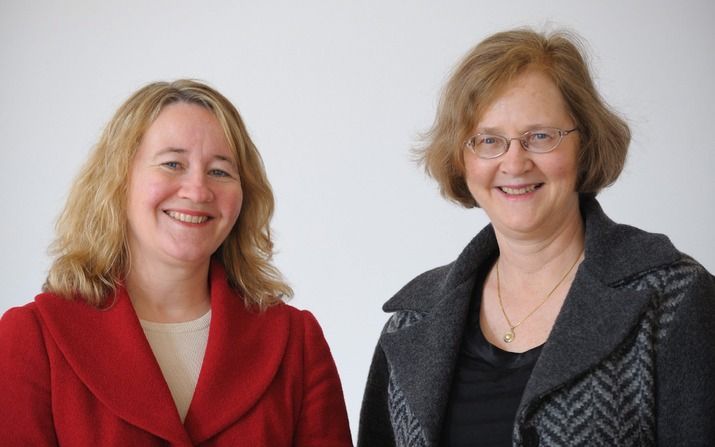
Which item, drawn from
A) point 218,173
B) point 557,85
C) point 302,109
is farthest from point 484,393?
point 302,109

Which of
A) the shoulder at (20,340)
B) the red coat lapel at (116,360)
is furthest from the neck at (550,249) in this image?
the shoulder at (20,340)

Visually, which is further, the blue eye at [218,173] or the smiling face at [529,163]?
the blue eye at [218,173]

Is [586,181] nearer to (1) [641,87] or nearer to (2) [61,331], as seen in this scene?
(2) [61,331]

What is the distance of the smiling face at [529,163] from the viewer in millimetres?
2211

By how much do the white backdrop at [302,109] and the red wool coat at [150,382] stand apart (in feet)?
5.46

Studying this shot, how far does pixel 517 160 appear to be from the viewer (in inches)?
86.2

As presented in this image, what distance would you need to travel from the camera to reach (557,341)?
7.00 ft

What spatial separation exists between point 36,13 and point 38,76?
0.89 ft

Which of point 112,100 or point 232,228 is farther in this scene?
point 112,100

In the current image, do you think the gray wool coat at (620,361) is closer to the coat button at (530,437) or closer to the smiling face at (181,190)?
the coat button at (530,437)

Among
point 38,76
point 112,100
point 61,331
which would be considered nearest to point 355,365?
point 112,100

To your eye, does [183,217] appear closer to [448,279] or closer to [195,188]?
[195,188]

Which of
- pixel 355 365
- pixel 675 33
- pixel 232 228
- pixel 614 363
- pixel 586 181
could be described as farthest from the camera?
pixel 355 365

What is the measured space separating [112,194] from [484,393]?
3.30 ft
